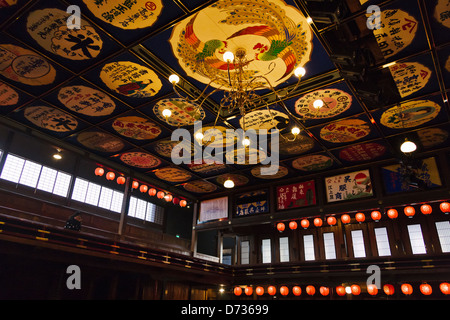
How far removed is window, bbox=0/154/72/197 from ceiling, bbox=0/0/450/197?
1.71m

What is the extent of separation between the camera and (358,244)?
33.4ft

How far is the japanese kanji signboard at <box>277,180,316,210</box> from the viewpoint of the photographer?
399 inches

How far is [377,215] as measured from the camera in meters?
9.04

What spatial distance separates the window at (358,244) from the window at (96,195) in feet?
28.4

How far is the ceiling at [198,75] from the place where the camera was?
470cm

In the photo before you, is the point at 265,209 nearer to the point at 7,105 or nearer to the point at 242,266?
the point at 242,266

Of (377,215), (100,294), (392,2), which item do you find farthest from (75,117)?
(377,215)

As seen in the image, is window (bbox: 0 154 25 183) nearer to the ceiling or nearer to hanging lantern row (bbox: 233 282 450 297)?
the ceiling

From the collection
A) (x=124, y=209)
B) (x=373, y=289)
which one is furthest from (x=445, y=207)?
(x=124, y=209)

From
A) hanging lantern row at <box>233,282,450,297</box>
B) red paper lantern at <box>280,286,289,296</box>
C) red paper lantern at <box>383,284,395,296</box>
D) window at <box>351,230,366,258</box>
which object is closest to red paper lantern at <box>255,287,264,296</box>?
hanging lantern row at <box>233,282,450,297</box>

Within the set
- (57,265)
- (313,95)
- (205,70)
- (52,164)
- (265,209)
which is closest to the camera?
(205,70)

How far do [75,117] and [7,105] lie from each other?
150 cm

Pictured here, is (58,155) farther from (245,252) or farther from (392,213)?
(392,213)

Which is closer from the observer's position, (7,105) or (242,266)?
(7,105)
